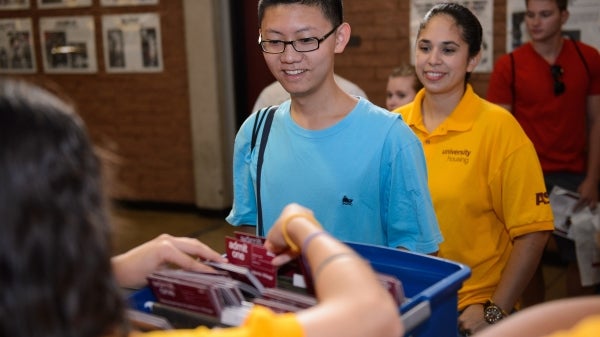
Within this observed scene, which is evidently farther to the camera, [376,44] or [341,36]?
[376,44]

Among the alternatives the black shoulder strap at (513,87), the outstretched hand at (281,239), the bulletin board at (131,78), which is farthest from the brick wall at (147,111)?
the outstretched hand at (281,239)

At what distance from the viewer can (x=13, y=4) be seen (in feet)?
22.6

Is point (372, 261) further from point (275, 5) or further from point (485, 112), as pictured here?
point (485, 112)

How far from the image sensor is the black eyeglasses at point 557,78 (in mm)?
3832

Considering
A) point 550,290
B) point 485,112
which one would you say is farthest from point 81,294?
point 550,290

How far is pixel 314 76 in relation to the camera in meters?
1.90

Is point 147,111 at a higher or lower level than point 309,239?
lower

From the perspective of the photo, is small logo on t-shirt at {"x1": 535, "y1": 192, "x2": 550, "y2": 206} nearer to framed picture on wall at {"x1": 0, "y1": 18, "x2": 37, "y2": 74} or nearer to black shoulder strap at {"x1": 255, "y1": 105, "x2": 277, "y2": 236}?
black shoulder strap at {"x1": 255, "y1": 105, "x2": 277, "y2": 236}

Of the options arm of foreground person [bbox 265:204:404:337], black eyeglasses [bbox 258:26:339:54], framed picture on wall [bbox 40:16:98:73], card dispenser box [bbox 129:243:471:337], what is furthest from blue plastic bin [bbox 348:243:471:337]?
framed picture on wall [bbox 40:16:98:73]

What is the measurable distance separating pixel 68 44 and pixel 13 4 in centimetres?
85

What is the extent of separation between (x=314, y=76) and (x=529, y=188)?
0.84 m

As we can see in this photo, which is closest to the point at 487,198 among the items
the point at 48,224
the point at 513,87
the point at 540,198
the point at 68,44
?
the point at 540,198

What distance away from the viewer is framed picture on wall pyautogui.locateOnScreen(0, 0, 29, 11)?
6832 millimetres

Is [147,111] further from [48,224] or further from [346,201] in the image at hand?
[48,224]
